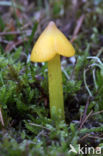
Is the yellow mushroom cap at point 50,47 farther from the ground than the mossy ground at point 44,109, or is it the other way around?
the yellow mushroom cap at point 50,47

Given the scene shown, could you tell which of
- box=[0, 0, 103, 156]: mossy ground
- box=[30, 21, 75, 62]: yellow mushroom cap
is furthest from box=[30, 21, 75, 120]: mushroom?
box=[0, 0, 103, 156]: mossy ground

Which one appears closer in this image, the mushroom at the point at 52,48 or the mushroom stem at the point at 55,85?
the mushroom at the point at 52,48

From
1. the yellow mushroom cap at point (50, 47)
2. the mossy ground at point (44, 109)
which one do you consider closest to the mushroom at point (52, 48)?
the yellow mushroom cap at point (50, 47)

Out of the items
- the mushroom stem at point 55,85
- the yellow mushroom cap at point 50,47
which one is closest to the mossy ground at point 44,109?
the mushroom stem at point 55,85

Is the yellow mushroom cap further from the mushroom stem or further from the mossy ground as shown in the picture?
the mossy ground

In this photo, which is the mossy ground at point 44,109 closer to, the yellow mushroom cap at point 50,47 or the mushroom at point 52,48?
the mushroom at point 52,48

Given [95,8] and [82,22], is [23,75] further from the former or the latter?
[95,8]

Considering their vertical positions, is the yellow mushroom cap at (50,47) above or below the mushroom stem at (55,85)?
above
